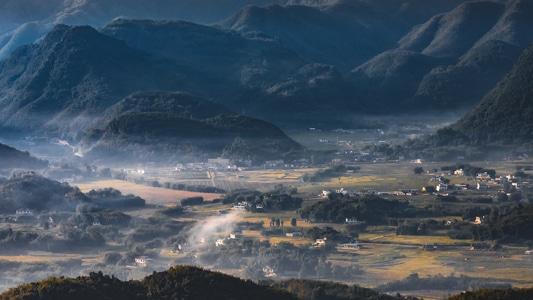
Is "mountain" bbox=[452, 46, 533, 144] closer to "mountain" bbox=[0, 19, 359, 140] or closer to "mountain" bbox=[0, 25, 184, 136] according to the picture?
"mountain" bbox=[0, 19, 359, 140]

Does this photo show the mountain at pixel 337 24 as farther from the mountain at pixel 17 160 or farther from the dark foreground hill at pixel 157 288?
the dark foreground hill at pixel 157 288

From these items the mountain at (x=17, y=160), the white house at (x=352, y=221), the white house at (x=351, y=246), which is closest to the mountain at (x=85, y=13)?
the mountain at (x=17, y=160)

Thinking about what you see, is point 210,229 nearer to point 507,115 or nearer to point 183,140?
point 183,140

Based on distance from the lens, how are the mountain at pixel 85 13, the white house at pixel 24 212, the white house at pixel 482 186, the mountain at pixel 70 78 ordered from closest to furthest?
the white house at pixel 24 212 → the white house at pixel 482 186 → the mountain at pixel 70 78 → the mountain at pixel 85 13

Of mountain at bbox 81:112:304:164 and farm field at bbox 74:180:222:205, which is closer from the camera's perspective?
farm field at bbox 74:180:222:205

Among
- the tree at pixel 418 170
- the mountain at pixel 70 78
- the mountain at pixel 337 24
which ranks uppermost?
the mountain at pixel 337 24

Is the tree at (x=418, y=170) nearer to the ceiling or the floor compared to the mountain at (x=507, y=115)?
nearer to the floor

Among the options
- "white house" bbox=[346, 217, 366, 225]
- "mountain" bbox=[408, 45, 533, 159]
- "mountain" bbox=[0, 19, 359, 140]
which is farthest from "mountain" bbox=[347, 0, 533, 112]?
"white house" bbox=[346, 217, 366, 225]
